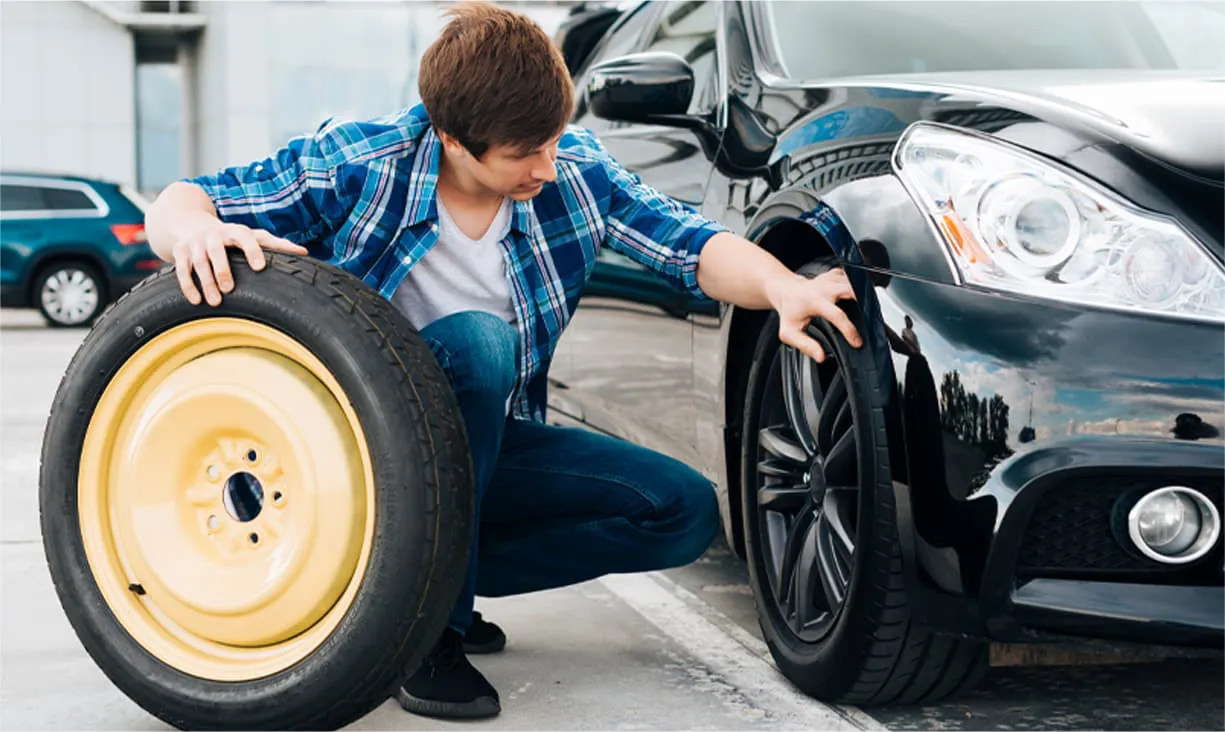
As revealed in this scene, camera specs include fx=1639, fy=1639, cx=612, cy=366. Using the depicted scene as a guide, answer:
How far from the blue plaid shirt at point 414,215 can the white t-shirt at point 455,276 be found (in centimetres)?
3

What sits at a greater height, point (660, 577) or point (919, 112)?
point (919, 112)

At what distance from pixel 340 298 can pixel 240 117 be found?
27185 mm

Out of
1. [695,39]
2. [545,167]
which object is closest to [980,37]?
[695,39]

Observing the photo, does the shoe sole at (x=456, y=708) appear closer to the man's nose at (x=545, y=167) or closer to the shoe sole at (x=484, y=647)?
the shoe sole at (x=484, y=647)

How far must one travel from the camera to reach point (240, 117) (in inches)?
1130

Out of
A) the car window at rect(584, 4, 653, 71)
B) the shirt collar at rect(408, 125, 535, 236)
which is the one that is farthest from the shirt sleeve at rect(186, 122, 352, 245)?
the car window at rect(584, 4, 653, 71)

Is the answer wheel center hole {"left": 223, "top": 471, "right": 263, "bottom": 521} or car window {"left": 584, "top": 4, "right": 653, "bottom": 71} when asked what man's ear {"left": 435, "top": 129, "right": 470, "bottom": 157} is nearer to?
wheel center hole {"left": 223, "top": 471, "right": 263, "bottom": 521}

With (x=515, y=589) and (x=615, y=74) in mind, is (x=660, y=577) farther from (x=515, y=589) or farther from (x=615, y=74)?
(x=615, y=74)

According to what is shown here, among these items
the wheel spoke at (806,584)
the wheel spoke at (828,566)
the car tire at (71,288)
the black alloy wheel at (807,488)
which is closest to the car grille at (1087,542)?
the black alloy wheel at (807,488)

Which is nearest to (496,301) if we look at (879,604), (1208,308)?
(879,604)

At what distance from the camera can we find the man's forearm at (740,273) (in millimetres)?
2869

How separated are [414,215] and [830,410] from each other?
2.61 ft

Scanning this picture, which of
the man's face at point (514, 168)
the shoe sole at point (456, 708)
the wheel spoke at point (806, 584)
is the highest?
the man's face at point (514, 168)

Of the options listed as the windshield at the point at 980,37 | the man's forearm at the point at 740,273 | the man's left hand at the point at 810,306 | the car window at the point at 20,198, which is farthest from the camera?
the car window at the point at 20,198
